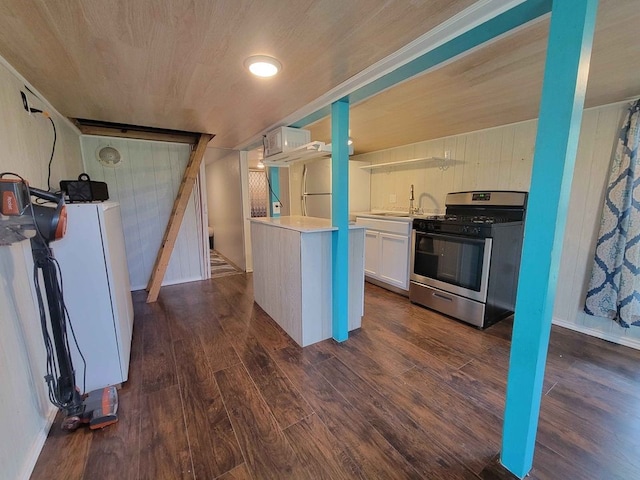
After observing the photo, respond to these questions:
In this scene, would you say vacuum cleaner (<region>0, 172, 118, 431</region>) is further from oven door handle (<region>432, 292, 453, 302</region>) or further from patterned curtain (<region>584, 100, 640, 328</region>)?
patterned curtain (<region>584, 100, 640, 328</region>)

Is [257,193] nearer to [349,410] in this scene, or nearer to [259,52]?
[259,52]

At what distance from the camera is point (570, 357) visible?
213 centimetres

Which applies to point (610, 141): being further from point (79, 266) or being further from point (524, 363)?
point (79, 266)

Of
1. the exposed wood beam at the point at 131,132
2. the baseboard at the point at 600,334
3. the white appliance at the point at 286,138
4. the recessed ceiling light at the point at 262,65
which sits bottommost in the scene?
the baseboard at the point at 600,334

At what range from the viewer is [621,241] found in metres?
2.25

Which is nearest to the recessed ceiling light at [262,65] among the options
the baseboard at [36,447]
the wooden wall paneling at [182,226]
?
the baseboard at [36,447]

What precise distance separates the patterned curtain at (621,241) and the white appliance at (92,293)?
12.5ft

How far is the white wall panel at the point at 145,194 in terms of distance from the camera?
343cm

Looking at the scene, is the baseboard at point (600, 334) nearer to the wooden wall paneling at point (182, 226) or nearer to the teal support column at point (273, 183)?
the teal support column at point (273, 183)

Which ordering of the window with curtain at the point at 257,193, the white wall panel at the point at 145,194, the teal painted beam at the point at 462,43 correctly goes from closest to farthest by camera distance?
1. the teal painted beam at the point at 462,43
2. the white wall panel at the point at 145,194
3. the window with curtain at the point at 257,193

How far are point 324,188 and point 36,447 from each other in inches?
143

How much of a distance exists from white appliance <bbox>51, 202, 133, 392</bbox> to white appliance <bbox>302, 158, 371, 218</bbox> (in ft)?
9.23

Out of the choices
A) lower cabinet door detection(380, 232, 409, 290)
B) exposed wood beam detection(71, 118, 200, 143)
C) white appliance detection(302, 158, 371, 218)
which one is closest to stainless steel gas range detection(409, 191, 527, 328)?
lower cabinet door detection(380, 232, 409, 290)

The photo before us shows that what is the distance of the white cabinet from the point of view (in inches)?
129
